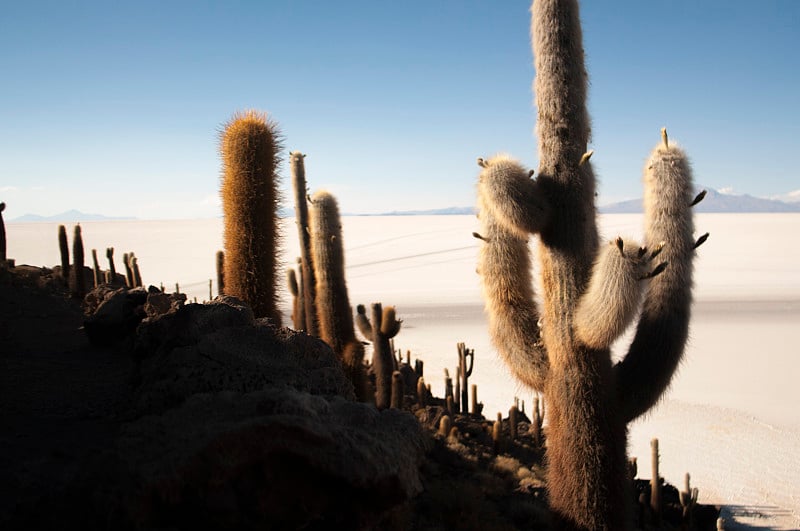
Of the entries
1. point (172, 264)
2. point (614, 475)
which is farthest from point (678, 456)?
point (172, 264)

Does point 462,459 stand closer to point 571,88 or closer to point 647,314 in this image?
point 647,314

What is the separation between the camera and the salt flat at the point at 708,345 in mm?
9891

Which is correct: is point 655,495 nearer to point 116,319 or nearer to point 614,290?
point 614,290

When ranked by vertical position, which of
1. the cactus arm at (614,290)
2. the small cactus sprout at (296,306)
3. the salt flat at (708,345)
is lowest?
the salt flat at (708,345)

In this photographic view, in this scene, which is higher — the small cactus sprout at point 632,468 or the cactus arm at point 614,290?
the cactus arm at point 614,290

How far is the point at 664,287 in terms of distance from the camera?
474 centimetres

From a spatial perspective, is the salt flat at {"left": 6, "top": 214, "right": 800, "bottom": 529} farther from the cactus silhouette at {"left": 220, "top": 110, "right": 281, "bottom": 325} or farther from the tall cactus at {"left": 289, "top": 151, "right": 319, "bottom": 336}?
the tall cactus at {"left": 289, "top": 151, "right": 319, "bottom": 336}

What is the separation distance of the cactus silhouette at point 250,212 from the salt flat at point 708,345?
1.22 ft

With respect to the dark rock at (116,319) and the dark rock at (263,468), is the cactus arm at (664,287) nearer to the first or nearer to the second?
the dark rock at (263,468)

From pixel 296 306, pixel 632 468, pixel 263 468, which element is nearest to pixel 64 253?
pixel 296 306

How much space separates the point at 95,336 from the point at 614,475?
18.0 feet

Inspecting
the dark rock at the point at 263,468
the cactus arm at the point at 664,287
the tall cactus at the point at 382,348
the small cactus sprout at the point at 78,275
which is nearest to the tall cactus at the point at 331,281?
the tall cactus at the point at 382,348

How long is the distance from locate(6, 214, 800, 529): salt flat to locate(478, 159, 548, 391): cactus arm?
1.69m

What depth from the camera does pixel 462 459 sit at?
8.27m
